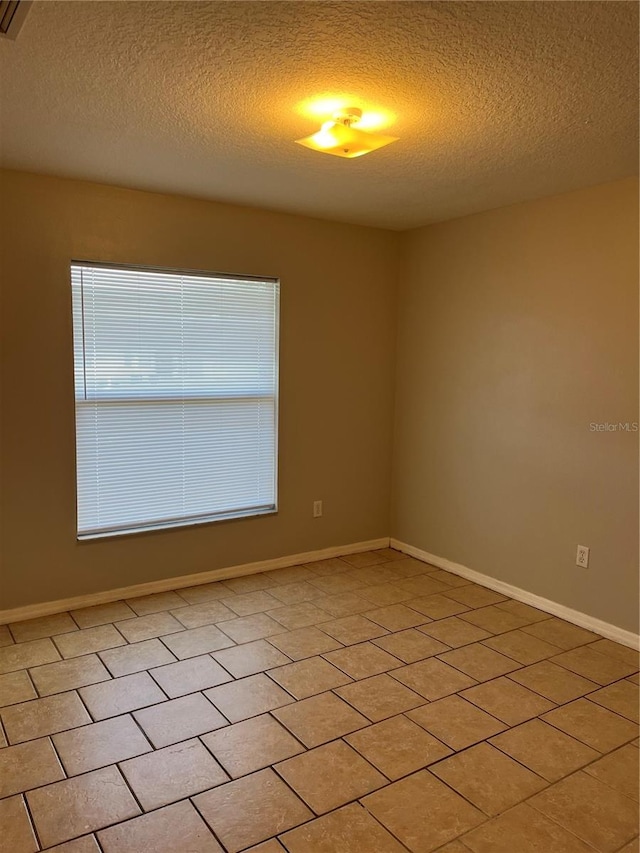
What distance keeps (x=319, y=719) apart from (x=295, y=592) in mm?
1317

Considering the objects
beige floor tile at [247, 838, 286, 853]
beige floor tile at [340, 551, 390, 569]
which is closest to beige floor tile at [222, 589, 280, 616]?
beige floor tile at [340, 551, 390, 569]

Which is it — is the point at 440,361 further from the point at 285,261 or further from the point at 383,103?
the point at 383,103

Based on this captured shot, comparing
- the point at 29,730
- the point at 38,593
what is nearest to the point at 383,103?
the point at 29,730

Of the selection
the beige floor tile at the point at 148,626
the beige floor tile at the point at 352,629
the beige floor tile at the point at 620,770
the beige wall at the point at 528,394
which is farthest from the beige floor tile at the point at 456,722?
the beige floor tile at the point at 148,626

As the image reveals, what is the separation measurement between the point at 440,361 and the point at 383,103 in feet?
7.18

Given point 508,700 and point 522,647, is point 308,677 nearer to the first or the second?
point 508,700

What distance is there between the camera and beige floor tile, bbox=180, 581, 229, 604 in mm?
3572

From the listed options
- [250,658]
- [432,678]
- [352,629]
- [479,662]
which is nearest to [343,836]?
[432,678]

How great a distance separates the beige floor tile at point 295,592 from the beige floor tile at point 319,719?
104 cm

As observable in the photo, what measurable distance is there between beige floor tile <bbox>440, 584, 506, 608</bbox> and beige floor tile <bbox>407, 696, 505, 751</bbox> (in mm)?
1079

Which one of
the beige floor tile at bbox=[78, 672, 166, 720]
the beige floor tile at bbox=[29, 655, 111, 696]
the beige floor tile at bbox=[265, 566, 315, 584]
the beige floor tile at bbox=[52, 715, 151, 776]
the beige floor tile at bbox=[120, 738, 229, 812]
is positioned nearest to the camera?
the beige floor tile at bbox=[120, 738, 229, 812]

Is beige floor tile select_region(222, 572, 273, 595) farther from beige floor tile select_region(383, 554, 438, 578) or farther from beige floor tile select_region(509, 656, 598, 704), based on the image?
beige floor tile select_region(509, 656, 598, 704)

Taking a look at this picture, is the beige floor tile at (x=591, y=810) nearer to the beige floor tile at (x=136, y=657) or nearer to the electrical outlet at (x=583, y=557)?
the electrical outlet at (x=583, y=557)

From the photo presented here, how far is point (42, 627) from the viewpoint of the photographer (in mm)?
3172
